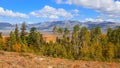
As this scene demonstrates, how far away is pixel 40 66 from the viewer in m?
19.4

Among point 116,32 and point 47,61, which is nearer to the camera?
point 47,61

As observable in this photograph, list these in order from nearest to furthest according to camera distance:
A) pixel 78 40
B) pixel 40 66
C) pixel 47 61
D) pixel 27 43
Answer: pixel 40 66 < pixel 47 61 < pixel 27 43 < pixel 78 40

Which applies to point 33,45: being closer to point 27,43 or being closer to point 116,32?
point 27,43

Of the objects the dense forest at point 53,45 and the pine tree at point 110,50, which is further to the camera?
the pine tree at point 110,50

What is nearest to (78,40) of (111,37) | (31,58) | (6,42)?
(111,37)

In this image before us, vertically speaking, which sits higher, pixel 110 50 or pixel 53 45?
pixel 53 45

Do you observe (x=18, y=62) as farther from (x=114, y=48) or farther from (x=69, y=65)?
(x=114, y=48)

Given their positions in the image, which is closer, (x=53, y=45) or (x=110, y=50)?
(x=110, y=50)

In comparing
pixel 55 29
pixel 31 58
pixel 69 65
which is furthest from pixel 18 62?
pixel 55 29

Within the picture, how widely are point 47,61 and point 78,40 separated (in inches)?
5053

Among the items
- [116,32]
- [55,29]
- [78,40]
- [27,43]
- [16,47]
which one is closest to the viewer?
[16,47]

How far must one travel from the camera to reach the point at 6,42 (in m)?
117

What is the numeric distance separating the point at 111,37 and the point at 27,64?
381 ft

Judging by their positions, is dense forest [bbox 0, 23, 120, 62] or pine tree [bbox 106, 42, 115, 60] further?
pine tree [bbox 106, 42, 115, 60]
